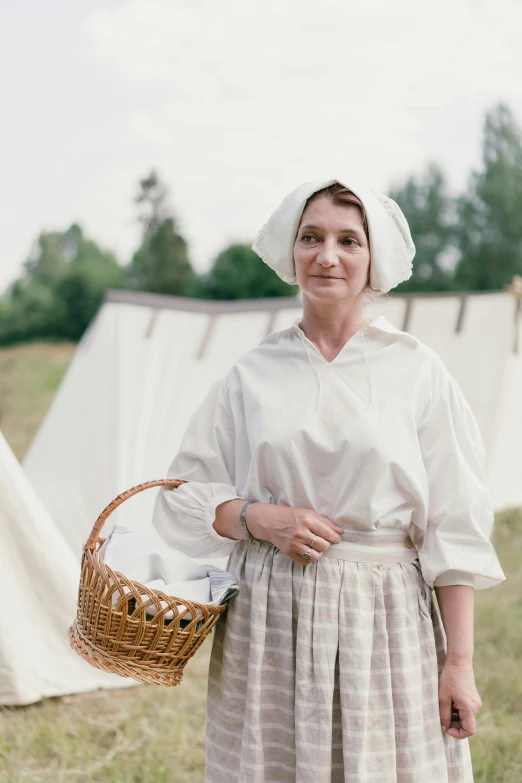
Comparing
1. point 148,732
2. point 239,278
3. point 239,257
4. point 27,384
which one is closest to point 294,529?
point 148,732

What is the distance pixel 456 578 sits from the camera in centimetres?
131

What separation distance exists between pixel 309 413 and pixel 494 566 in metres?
0.38

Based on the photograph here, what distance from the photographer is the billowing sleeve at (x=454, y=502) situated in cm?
129

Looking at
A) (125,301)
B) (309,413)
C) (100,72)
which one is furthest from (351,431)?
(100,72)

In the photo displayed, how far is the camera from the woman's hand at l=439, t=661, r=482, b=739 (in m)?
1.29

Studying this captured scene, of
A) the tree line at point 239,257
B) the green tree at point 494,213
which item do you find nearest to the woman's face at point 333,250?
the tree line at point 239,257

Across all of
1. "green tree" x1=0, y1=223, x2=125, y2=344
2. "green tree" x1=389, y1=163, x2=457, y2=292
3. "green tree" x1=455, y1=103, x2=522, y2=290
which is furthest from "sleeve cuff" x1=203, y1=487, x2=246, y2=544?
"green tree" x1=455, y1=103, x2=522, y2=290

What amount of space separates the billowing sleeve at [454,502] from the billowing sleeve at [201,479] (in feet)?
1.13

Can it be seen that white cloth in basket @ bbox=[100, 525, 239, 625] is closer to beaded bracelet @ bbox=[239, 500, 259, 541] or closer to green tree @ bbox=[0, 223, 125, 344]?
beaded bracelet @ bbox=[239, 500, 259, 541]

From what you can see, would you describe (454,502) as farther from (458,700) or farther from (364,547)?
(458,700)

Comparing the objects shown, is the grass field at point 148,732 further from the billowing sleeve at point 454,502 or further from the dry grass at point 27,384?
the dry grass at point 27,384

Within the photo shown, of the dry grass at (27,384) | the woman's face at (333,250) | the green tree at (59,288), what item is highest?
the woman's face at (333,250)

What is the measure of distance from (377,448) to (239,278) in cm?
1719

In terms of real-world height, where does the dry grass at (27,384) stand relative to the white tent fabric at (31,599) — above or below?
below
